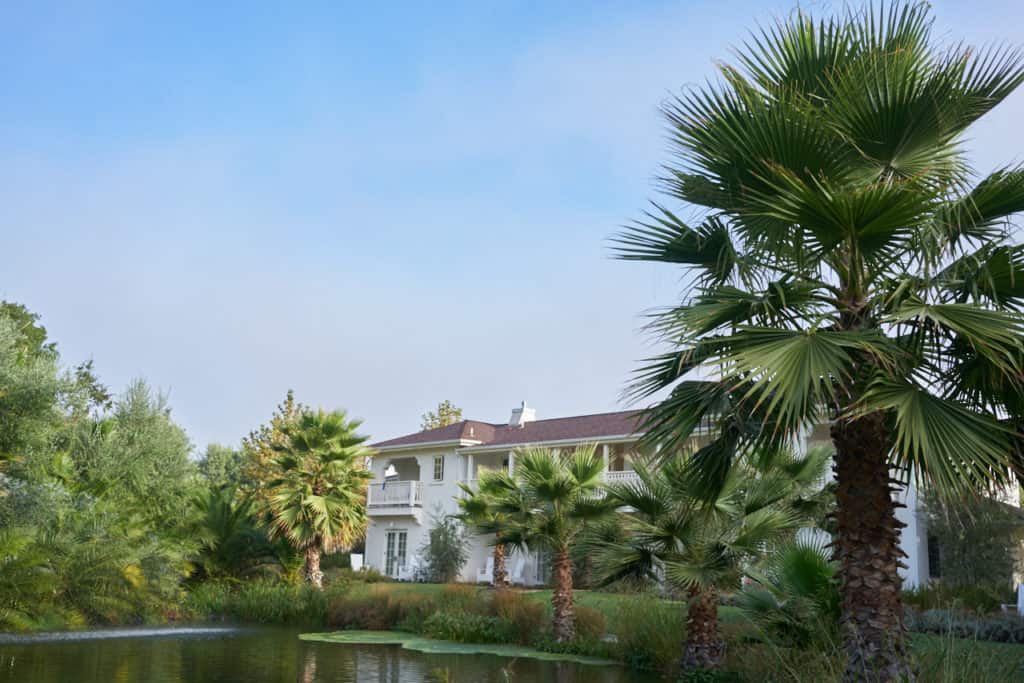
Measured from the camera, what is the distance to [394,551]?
39.8 meters

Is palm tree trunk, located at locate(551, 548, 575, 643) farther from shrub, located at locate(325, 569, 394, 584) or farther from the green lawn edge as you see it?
shrub, located at locate(325, 569, 394, 584)

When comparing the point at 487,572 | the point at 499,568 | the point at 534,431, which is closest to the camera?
the point at 499,568

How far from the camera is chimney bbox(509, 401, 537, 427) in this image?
1538 inches

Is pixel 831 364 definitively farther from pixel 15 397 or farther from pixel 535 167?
pixel 15 397

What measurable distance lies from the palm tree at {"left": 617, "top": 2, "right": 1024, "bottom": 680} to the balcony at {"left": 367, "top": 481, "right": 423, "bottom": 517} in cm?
3093

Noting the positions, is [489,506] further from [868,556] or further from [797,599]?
[868,556]

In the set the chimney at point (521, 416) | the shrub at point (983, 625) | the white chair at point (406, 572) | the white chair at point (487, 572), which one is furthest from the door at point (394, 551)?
the shrub at point (983, 625)

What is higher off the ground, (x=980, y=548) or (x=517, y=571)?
(x=980, y=548)

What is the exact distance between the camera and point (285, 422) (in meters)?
52.2

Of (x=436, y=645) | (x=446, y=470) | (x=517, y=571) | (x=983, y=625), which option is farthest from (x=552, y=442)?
(x=983, y=625)

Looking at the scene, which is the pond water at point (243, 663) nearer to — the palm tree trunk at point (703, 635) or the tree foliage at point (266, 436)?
the palm tree trunk at point (703, 635)

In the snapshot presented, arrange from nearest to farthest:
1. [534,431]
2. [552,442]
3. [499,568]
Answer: [499,568] → [552,442] → [534,431]

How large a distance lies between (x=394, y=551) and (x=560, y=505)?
23365mm

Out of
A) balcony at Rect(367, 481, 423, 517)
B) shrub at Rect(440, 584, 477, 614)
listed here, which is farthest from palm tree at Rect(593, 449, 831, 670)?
balcony at Rect(367, 481, 423, 517)
